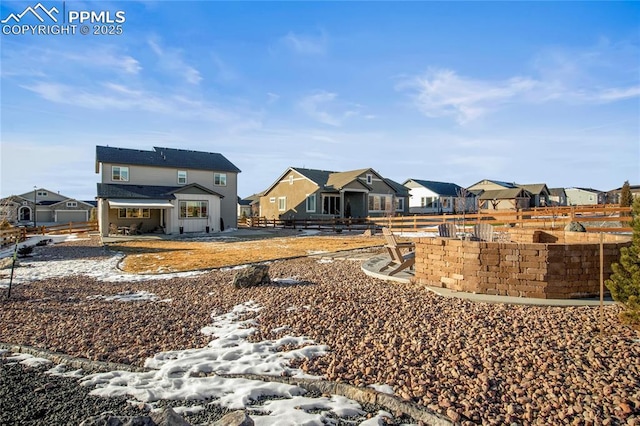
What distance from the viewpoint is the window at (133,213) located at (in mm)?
27372

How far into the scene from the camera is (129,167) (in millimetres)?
28703

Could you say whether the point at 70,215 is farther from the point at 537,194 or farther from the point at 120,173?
the point at 537,194

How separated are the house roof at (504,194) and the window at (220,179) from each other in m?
35.2

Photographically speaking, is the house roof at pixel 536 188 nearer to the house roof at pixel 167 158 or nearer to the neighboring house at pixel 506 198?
the neighboring house at pixel 506 198

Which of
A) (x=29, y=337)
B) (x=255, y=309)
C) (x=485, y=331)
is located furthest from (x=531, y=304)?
(x=29, y=337)

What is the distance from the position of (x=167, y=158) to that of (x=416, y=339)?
3000 centimetres

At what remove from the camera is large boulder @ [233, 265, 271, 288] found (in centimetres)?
823

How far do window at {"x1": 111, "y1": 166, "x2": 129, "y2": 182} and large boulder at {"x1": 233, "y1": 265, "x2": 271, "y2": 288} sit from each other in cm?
2405

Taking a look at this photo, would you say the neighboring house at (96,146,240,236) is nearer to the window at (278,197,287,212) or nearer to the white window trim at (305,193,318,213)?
the window at (278,197,287,212)

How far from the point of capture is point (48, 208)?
54750mm

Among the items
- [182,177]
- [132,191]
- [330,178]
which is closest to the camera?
[132,191]

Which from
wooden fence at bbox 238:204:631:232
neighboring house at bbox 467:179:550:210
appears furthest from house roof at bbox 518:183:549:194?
wooden fence at bbox 238:204:631:232

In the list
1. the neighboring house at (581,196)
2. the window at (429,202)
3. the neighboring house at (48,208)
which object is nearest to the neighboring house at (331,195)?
the window at (429,202)

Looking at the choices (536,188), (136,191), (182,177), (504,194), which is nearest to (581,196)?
(536,188)
